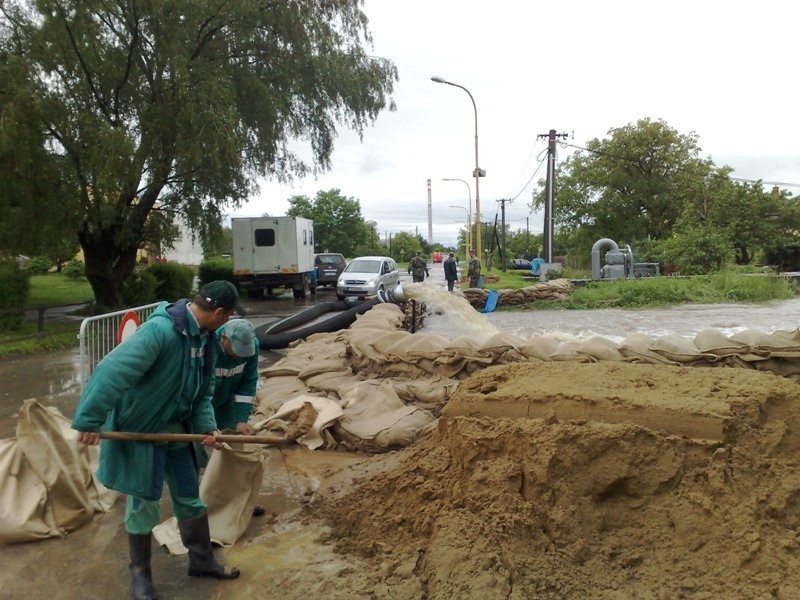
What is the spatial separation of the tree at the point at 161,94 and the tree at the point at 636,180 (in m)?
29.1

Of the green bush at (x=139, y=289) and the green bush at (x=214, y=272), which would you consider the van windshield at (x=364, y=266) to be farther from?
the green bush at (x=139, y=289)

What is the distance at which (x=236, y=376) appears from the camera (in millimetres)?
3730

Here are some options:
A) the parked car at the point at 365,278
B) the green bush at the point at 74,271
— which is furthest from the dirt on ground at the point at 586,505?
the green bush at the point at 74,271

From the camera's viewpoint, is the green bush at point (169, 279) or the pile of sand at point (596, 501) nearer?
the pile of sand at point (596, 501)

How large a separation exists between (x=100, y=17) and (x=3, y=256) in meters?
5.60

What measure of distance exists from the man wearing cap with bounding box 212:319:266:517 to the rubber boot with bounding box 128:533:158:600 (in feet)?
2.73

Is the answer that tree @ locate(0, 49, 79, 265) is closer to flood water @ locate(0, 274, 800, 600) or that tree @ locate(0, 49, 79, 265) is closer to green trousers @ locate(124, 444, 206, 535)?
flood water @ locate(0, 274, 800, 600)

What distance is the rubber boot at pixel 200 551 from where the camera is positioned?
323cm

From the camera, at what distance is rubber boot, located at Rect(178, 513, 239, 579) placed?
3.23 meters

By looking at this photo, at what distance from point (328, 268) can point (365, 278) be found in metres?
7.45

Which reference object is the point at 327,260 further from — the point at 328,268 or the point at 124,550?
the point at 124,550

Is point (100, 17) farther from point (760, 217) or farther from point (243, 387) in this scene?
point (760, 217)

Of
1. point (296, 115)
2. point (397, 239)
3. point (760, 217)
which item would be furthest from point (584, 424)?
point (397, 239)

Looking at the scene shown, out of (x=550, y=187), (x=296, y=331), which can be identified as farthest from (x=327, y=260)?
(x=296, y=331)
